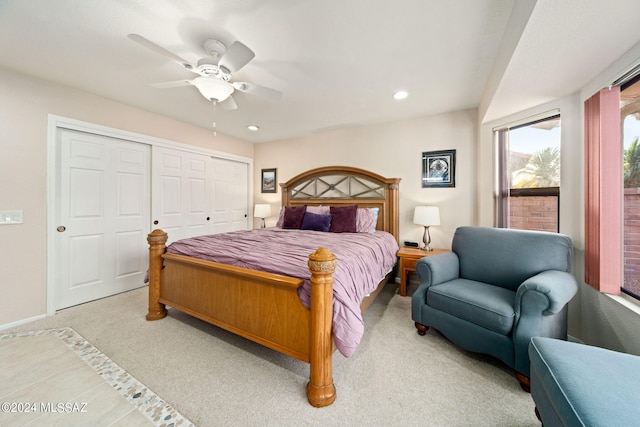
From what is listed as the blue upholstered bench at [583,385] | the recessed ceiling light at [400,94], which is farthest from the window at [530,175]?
the blue upholstered bench at [583,385]

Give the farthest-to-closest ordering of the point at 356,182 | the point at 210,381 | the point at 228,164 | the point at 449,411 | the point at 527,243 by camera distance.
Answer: the point at 228,164, the point at 356,182, the point at 527,243, the point at 210,381, the point at 449,411

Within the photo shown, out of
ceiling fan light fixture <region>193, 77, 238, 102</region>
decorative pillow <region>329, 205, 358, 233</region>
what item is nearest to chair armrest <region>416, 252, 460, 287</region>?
decorative pillow <region>329, 205, 358, 233</region>

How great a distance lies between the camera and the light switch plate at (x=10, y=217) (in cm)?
229

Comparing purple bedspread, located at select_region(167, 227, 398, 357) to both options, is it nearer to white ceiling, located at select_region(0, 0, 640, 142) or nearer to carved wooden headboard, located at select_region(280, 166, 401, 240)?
carved wooden headboard, located at select_region(280, 166, 401, 240)

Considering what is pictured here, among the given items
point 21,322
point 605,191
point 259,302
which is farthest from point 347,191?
point 21,322

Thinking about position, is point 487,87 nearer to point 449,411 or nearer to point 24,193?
point 449,411

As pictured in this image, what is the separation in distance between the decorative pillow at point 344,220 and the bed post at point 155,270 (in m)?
2.07

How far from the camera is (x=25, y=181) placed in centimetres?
240

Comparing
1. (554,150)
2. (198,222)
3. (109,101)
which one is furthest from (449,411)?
(109,101)

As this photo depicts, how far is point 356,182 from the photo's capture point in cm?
393

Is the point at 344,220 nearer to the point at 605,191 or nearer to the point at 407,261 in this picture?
the point at 407,261

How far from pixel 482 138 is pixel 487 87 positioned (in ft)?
2.19

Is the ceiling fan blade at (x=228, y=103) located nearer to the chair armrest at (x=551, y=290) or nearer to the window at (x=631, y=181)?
the chair armrest at (x=551, y=290)

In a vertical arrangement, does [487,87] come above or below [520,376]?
above
